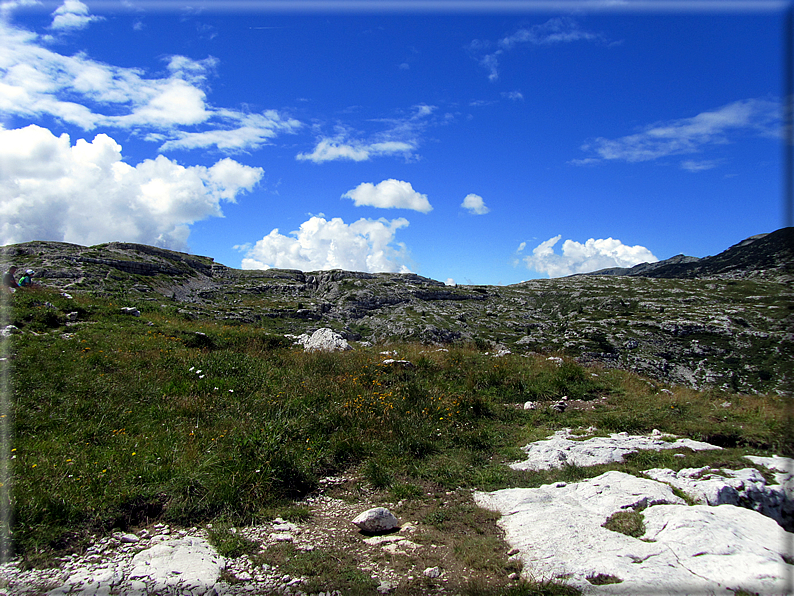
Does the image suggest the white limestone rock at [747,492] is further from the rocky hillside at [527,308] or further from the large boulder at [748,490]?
the rocky hillside at [527,308]

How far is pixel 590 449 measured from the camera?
7.85 m

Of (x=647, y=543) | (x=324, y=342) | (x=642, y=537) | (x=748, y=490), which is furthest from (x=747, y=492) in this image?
(x=324, y=342)

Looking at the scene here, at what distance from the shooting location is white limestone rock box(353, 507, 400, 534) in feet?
18.2

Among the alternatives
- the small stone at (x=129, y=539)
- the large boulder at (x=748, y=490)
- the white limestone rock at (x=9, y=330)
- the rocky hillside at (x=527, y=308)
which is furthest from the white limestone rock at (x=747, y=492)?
the rocky hillside at (x=527, y=308)

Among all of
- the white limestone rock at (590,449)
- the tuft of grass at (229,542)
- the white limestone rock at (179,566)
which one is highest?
the white limestone rock at (179,566)

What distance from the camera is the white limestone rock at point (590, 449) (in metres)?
7.39

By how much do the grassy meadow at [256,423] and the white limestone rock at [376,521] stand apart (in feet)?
2.49

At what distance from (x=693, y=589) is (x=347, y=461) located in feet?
19.7

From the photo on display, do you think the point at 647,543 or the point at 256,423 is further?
the point at 256,423

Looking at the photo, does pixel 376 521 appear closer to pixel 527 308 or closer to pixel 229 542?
pixel 229 542

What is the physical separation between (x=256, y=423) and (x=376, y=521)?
4.27 metres

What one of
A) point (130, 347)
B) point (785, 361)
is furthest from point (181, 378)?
point (785, 361)

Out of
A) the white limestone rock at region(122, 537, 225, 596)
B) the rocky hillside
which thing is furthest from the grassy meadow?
the rocky hillside

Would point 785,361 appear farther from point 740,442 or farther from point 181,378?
point 181,378
